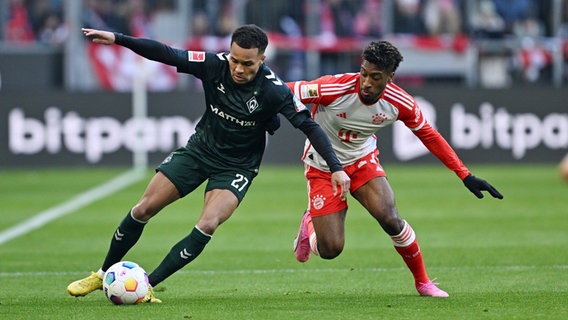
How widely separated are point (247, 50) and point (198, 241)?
1.44 metres

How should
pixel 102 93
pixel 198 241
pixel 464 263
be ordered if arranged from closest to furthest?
pixel 198 241 < pixel 464 263 < pixel 102 93

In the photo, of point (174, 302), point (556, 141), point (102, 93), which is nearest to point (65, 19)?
point (102, 93)

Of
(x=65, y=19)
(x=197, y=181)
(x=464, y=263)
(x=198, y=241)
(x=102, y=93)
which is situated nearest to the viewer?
(x=198, y=241)

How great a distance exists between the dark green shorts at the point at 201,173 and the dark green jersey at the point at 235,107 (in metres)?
0.07

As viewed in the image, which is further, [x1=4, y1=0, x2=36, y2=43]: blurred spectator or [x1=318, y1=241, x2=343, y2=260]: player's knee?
[x1=4, y1=0, x2=36, y2=43]: blurred spectator

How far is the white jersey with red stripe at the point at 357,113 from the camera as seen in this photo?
8.73m

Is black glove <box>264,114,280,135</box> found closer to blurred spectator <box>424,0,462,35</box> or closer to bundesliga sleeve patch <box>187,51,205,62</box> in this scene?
bundesliga sleeve patch <box>187,51,205,62</box>

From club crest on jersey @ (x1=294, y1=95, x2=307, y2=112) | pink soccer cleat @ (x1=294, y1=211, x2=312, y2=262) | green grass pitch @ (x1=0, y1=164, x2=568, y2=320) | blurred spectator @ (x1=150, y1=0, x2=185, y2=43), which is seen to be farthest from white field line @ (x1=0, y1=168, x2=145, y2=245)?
club crest on jersey @ (x1=294, y1=95, x2=307, y2=112)

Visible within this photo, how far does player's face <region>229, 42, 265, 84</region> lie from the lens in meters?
8.11

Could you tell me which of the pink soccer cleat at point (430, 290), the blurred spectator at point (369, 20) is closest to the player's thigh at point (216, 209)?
the pink soccer cleat at point (430, 290)

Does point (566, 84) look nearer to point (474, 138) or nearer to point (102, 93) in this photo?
point (474, 138)

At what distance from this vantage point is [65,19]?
2250cm

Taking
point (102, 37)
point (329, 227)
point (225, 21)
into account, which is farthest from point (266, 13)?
point (102, 37)

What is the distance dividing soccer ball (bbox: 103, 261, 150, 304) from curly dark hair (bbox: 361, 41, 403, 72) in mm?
2353
